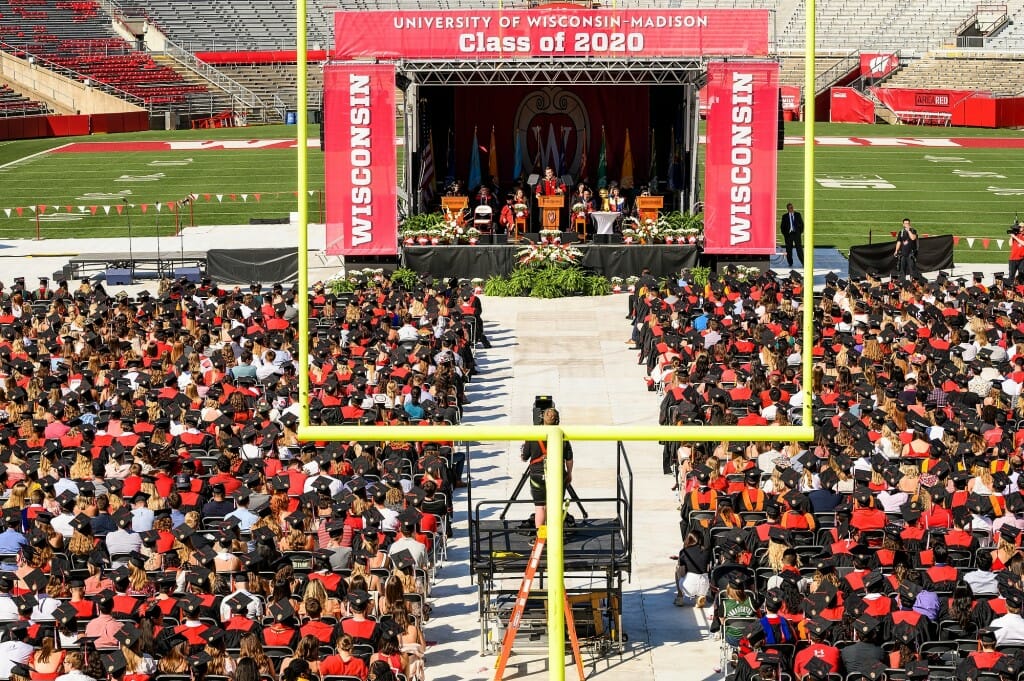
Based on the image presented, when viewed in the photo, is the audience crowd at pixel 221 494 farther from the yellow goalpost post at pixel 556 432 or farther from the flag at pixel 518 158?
the flag at pixel 518 158

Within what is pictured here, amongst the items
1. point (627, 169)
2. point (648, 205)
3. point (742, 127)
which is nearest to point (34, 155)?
point (627, 169)

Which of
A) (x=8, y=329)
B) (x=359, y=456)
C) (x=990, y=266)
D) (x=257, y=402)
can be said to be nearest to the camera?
(x=359, y=456)

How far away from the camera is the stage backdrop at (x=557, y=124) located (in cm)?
3388

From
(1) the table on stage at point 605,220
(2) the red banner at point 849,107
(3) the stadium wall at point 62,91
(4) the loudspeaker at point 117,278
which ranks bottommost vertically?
(4) the loudspeaker at point 117,278

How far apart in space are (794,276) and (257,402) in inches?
398

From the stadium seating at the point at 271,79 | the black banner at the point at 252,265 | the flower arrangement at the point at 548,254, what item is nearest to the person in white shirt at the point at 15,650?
the flower arrangement at the point at 548,254

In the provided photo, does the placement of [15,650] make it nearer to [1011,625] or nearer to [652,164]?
[1011,625]

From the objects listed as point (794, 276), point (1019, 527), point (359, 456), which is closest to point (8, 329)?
point (359, 456)

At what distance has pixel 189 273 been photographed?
30.9m

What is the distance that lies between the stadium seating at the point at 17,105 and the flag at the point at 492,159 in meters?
30.6

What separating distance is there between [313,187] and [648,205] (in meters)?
16.2

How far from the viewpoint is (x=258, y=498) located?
14.2 metres

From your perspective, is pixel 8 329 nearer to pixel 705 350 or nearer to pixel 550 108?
pixel 705 350

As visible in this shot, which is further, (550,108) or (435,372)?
(550,108)
